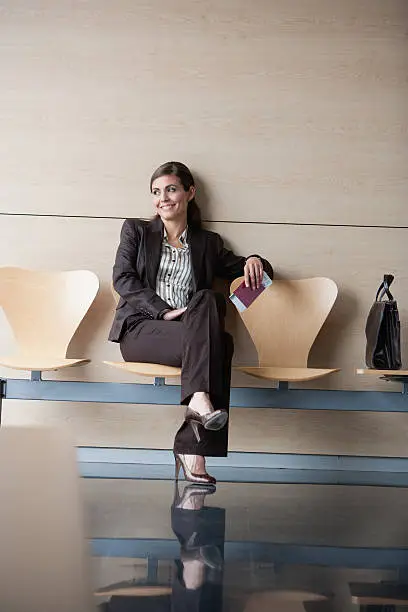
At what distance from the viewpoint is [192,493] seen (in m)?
2.96

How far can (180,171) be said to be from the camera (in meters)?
3.86

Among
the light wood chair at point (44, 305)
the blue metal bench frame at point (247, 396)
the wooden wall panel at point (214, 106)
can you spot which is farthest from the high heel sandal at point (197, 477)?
the wooden wall panel at point (214, 106)

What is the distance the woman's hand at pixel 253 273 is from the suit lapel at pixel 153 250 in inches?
16.4

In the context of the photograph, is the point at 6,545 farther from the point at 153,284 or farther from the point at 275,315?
the point at 275,315

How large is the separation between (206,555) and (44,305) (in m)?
2.28

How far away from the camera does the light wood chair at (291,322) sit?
392cm

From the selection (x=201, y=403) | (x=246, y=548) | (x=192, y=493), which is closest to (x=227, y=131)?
(x=201, y=403)

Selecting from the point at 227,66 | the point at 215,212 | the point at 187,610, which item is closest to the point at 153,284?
the point at 215,212

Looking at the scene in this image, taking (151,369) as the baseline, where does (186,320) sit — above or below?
above

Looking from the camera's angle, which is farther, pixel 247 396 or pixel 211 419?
pixel 247 396

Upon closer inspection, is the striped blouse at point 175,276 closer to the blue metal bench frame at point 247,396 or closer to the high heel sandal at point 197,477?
the blue metal bench frame at point 247,396

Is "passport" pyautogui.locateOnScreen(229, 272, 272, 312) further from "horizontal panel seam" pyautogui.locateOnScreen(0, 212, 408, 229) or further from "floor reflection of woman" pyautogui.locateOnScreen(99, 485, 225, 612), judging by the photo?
"floor reflection of woman" pyautogui.locateOnScreen(99, 485, 225, 612)

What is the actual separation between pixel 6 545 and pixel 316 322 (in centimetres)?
327

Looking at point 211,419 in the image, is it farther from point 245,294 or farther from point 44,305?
point 44,305
